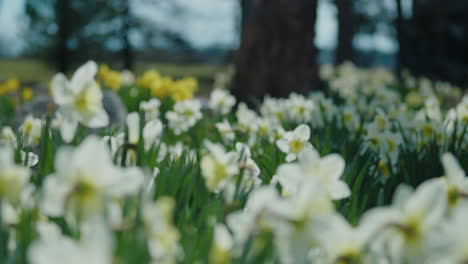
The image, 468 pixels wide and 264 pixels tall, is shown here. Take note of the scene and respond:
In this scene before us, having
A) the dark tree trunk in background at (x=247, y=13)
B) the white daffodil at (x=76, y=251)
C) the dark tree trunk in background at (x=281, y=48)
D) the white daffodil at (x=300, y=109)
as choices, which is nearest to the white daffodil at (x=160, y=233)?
the white daffodil at (x=76, y=251)

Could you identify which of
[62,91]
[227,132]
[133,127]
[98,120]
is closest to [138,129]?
[133,127]

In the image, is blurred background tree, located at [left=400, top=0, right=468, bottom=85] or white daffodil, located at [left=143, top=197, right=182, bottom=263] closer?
white daffodil, located at [left=143, top=197, right=182, bottom=263]

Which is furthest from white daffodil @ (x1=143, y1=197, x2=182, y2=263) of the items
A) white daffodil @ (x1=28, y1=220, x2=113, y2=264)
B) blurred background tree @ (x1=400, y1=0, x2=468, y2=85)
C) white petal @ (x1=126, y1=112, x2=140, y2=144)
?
blurred background tree @ (x1=400, y1=0, x2=468, y2=85)

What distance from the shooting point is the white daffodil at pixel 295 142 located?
175cm

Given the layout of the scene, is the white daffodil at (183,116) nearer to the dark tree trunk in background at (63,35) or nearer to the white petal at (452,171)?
the white petal at (452,171)

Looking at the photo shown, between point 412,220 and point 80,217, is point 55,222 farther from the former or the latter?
point 412,220

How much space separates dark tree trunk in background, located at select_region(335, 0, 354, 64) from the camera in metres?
9.23

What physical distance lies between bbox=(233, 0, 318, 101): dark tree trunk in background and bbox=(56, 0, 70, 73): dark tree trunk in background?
41.7 ft

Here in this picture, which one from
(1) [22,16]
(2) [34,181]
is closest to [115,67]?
(1) [22,16]

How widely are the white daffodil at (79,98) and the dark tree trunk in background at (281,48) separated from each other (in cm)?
392

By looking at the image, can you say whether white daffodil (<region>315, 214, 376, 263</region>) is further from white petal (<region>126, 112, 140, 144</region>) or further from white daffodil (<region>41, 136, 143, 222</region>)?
white petal (<region>126, 112, 140, 144</region>)

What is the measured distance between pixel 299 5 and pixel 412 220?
4.35 metres

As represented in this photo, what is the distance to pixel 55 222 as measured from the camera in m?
1.19

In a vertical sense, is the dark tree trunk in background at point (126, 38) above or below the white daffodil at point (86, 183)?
below
